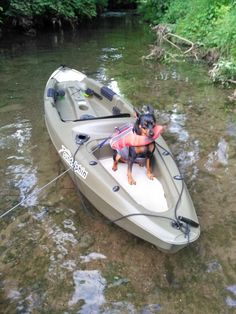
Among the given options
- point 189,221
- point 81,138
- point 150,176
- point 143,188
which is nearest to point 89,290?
point 189,221

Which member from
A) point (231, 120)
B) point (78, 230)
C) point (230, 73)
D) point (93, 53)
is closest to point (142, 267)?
point (78, 230)

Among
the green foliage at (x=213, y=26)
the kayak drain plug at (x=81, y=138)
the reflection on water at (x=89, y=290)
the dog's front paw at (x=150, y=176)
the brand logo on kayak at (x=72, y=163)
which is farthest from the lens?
the green foliage at (x=213, y=26)

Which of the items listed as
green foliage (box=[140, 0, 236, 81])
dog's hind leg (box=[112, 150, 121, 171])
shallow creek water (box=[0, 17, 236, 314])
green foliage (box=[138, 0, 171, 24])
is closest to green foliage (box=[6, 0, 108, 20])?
green foliage (box=[138, 0, 171, 24])

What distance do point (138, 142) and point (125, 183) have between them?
58 centimetres

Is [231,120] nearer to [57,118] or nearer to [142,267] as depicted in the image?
[57,118]

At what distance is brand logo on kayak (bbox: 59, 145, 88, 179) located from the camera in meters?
4.23

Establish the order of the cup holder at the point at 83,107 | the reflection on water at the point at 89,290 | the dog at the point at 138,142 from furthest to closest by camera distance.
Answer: the cup holder at the point at 83,107 → the dog at the point at 138,142 → the reflection on water at the point at 89,290

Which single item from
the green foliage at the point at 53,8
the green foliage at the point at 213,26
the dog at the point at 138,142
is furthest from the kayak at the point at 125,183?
the green foliage at the point at 53,8

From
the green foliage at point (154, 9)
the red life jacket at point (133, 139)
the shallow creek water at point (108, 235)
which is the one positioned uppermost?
the red life jacket at point (133, 139)

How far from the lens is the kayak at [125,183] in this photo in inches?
138

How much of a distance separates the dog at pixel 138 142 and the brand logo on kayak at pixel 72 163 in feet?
1.46

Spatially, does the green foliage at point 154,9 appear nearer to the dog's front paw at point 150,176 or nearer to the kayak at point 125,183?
the kayak at point 125,183

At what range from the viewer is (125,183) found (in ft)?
14.2

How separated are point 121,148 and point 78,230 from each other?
42.0 inches
